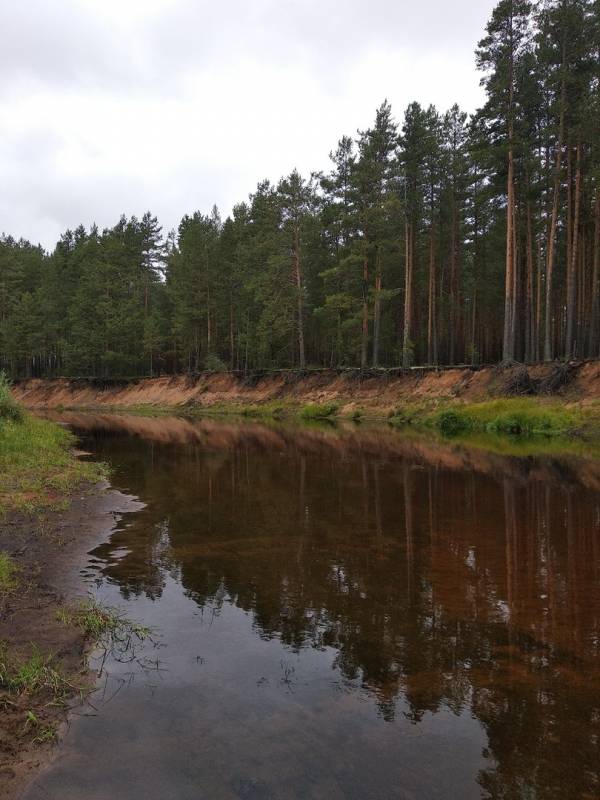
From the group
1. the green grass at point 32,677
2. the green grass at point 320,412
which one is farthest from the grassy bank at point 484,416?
the green grass at point 32,677

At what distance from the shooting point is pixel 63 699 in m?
4.43

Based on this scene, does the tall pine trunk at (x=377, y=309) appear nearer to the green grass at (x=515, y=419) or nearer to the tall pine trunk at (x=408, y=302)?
the tall pine trunk at (x=408, y=302)

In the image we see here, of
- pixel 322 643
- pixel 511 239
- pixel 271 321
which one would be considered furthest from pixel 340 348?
pixel 322 643

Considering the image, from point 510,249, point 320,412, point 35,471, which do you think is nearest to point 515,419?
point 510,249

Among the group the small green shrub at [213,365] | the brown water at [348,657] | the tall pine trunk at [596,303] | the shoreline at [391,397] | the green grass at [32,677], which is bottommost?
the brown water at [348,657]

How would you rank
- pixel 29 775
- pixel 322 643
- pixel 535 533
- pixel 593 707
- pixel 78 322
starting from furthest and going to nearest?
pixel 78 322
pixel 535 533
pixel 322 643
pixel 593 707
pixel 29 775

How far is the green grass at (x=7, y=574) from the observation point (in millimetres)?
6645

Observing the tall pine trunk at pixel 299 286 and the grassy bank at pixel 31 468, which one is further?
the tall pine trunk at pixel 299 286

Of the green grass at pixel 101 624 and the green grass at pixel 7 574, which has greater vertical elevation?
the green grass at pixel 7 574

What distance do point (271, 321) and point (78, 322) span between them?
30.2 m

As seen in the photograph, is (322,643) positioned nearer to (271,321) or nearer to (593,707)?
(593,707)

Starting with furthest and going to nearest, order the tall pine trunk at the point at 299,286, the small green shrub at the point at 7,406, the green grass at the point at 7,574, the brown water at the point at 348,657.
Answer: the tall pine trunk at the point at 299,286
the small green shrub at the point at 7,406
the green grass at the point at 7,574
the brown water at the point at 348,657

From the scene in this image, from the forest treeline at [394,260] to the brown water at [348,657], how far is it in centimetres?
2498

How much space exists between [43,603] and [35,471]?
8.87m
